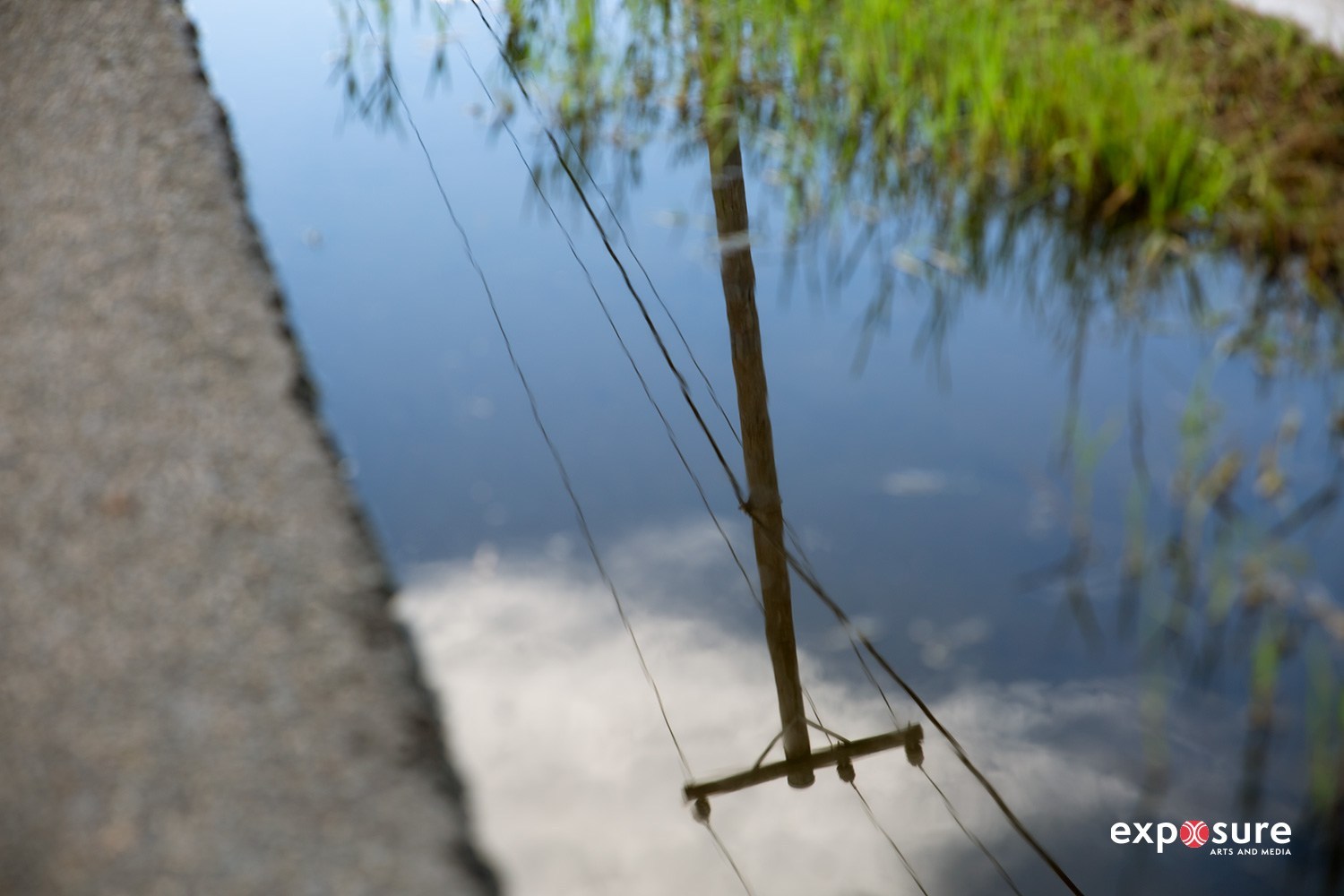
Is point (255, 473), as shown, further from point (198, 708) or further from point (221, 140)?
point (221, 140)

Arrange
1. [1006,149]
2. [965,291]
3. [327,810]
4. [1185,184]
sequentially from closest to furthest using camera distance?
[327,810] → [965,291] → [1185,184] → [1006,149]

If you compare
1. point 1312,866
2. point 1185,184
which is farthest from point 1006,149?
point 1312,866

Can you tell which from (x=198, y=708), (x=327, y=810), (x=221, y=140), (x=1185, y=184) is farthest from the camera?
(x=221, y=140)

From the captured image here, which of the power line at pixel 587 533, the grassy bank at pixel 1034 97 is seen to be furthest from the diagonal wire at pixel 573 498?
the grassy bank at pixel 1034 97

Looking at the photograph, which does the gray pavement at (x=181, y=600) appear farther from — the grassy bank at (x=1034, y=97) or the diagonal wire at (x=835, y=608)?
the grassy bank at (x=1034, y=97)

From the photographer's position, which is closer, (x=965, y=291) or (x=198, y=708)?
(x=198, y=708)

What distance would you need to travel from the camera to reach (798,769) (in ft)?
4.36

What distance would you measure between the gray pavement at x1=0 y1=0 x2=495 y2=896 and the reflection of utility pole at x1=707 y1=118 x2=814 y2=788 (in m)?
0.40

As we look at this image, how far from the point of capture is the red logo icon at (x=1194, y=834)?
4.00 ft

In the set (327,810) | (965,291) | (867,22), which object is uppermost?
(867,22)

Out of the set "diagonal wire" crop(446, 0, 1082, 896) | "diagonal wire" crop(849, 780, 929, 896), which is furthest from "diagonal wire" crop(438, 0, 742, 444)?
"diagonal wire" crop(849, 780, 929, 896)

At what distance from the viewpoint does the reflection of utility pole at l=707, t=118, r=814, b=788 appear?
1.41m

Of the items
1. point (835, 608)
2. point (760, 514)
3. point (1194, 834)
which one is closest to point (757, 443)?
point (760, 514)

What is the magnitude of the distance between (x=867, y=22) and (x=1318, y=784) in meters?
2.12
